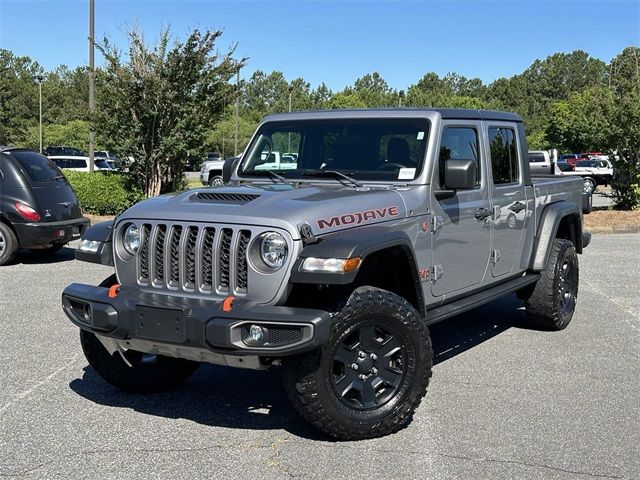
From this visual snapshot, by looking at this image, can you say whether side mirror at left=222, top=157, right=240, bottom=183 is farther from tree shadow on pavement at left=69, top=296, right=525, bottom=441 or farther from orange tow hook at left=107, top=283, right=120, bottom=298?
orange tow hook at left=107, top=283, right=120, bottom=298

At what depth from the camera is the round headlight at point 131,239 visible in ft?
15.1

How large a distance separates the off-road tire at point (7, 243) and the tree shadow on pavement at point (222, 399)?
560cm

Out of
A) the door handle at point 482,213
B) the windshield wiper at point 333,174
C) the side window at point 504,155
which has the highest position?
the side window at point 504,155

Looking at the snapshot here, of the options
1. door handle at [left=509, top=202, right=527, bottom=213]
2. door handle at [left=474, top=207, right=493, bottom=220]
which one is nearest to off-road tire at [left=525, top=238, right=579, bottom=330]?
door handle at [left=509, top=202, right=527, bottom=213]

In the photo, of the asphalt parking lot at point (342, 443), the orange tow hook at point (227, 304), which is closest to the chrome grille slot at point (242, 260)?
the orange tow hook at point (227, 304)

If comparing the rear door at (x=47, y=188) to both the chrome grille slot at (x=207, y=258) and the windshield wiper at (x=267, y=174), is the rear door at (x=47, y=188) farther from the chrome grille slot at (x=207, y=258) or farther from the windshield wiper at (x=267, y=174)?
the chrome grille slot at (x=207, y=258)

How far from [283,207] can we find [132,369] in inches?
66.7

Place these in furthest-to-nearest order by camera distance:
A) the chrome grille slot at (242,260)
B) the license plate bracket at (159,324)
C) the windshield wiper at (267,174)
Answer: the windshield wiper at (267,174), the chrome grille slot at (242,260), the license plate bracket at (159,324)

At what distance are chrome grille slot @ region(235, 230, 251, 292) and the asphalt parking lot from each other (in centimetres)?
92

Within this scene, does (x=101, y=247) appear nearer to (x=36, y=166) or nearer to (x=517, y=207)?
(x=517, y=207)

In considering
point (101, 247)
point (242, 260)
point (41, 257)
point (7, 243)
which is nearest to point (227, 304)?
point (242, 260)

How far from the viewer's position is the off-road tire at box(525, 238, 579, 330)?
6855 millimetres

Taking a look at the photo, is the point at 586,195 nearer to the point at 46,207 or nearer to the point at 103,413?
the point at 103,413

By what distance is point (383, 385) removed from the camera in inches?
175
